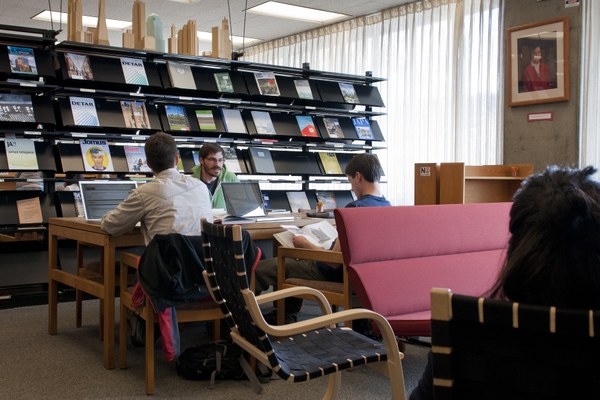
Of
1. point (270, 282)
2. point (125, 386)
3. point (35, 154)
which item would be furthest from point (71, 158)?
point (125, 386)

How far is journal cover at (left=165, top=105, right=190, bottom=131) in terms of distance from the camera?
573cm

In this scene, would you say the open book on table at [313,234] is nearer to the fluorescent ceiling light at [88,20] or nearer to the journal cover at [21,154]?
the journal cover at [21,154]

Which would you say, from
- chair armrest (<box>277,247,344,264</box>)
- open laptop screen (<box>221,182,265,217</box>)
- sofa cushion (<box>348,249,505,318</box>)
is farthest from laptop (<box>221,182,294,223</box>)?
sofa cushion (<box>348,249,505,318</box>)

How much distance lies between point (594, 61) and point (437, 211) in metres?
3.57

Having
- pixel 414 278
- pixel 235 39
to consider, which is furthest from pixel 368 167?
pixel 235 39

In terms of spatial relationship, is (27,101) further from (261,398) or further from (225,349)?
(261,398)

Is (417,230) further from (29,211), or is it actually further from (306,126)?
(306,126)

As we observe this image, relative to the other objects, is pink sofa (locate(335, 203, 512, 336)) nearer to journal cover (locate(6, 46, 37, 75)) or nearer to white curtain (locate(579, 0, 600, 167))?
white curtain (locate(579, 0, 600, 167))

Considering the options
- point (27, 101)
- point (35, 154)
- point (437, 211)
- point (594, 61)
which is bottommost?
point (437, 211)

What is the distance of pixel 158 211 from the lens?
322 centimetres

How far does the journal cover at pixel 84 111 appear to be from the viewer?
524 cm

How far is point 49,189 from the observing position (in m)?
5.18

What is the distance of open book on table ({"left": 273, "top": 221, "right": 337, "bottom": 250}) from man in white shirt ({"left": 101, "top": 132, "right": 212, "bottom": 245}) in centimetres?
46

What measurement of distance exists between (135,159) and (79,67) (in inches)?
35.3
